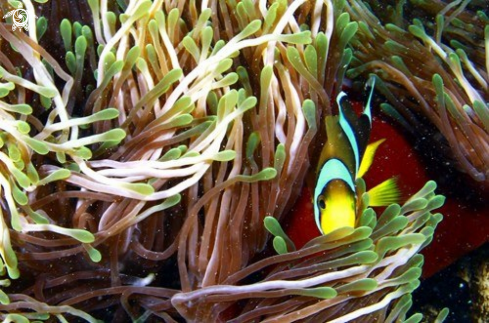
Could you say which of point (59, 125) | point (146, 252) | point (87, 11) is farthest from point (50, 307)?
point (87, 11)

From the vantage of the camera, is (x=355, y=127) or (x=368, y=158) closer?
(x=355, y=127)

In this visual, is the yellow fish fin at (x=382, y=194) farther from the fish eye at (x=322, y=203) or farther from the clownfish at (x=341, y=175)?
the fish eye at (x=322, y=203)

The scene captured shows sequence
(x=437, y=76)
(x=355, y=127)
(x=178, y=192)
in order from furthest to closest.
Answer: (x=437, y=76), (x=355, y=127), (x=178, y=192)

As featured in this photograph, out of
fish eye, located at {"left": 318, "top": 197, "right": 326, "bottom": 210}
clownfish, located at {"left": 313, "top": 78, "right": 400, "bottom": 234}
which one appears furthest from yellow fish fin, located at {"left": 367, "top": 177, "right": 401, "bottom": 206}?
fish eye, located at {"left": 318, "top": 197, "right": 326, "bottom": 210}

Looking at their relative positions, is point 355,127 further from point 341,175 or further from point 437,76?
point 437,76

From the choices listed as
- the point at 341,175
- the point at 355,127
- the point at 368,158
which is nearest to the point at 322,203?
the point at 341,175
